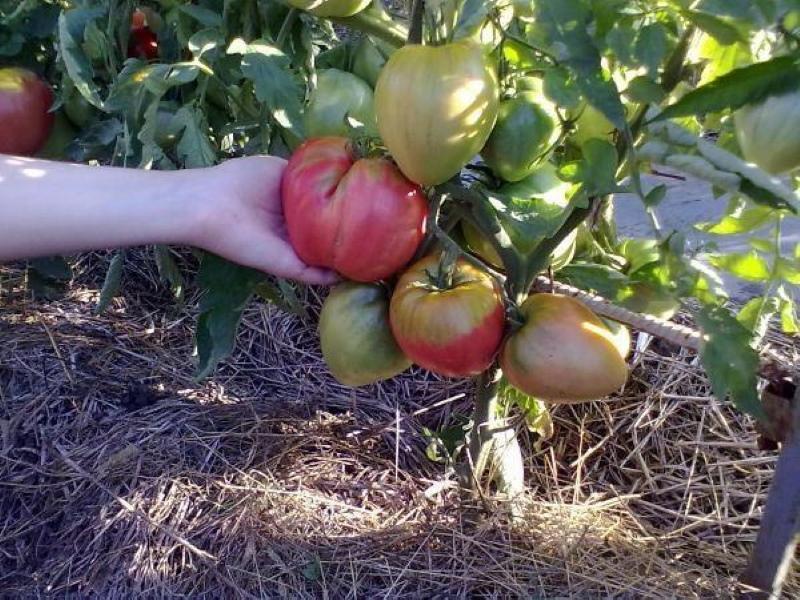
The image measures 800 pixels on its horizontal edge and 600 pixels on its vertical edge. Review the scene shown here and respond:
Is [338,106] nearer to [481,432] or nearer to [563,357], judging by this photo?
[563,357]

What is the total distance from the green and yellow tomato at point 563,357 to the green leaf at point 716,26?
269 millimetres

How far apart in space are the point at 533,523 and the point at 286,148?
60cm

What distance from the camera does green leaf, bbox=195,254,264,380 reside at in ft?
2.58

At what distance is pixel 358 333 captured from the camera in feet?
2.45

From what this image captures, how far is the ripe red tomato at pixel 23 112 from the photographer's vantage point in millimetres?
947

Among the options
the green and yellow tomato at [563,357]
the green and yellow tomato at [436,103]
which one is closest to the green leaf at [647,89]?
the green and yellow tomato at [436,103]

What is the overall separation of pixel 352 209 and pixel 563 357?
8.4 inches

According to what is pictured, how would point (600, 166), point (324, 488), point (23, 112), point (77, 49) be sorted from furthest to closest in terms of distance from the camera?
point (324, 488) → point (23, 112) → point (77, 49) → point (600, 166)

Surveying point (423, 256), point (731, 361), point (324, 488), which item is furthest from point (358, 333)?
point (324, 488)

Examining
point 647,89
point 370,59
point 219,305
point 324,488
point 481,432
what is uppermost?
point 647,89

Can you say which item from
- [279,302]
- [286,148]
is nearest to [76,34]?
[286,148]

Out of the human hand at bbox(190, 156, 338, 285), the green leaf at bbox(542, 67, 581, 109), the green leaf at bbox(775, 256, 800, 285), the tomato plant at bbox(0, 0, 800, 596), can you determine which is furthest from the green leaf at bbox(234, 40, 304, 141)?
the green leaf at bbox(775, 256, 800, 285)

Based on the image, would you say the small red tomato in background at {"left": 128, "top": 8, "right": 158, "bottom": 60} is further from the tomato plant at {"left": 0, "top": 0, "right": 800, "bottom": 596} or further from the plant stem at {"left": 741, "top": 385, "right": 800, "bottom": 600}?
the plant stem at {"left": 741, "top": 385, "right": 800, "bottom": 600}

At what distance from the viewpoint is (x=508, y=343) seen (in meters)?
0.73
